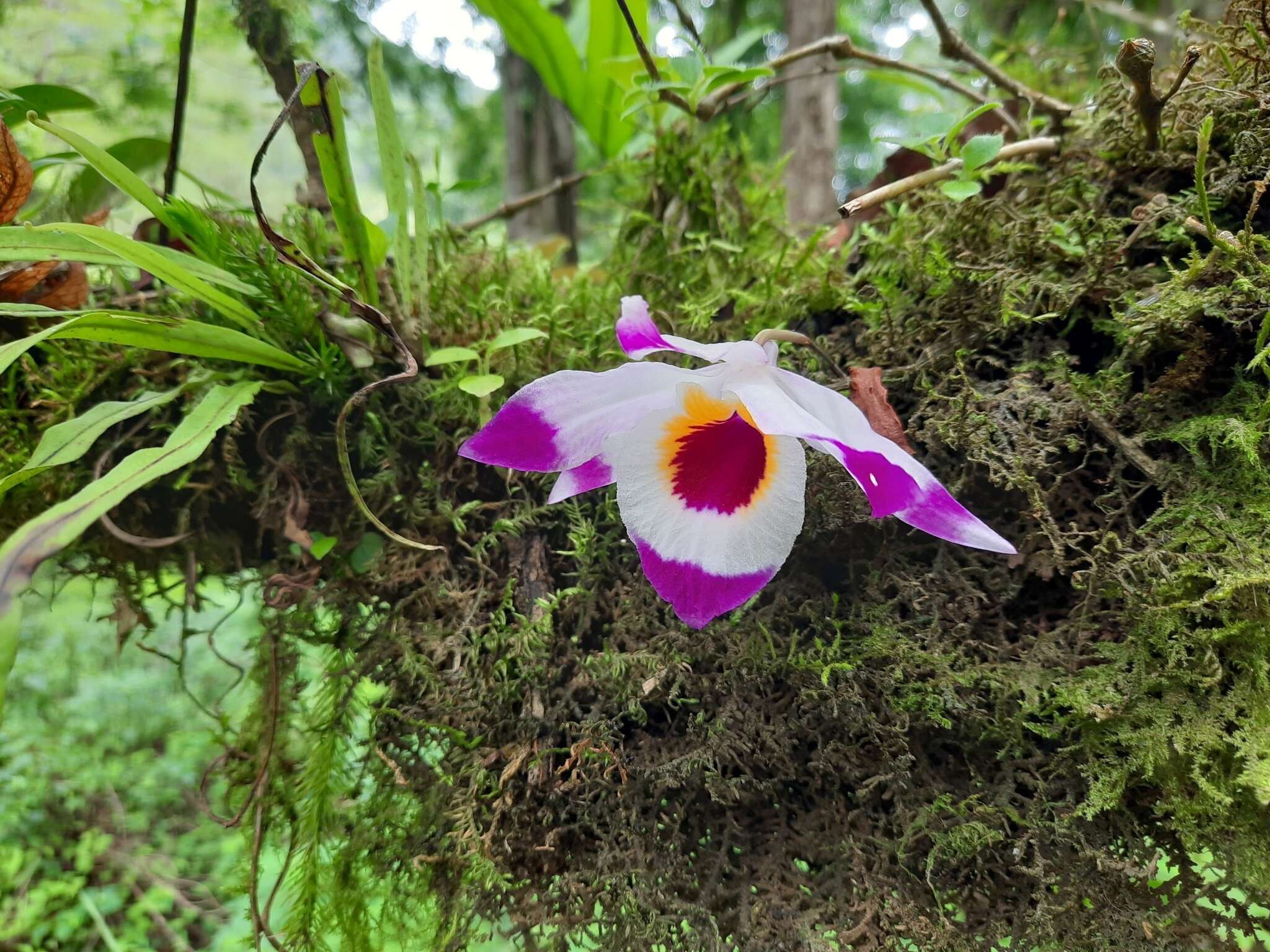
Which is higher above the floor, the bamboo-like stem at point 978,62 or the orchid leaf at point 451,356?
the bamboo-like stem at point 978,62

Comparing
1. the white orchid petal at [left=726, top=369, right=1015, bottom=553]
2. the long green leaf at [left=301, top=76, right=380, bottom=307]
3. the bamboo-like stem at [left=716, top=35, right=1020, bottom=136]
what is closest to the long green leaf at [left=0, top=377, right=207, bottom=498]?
the long green leaf at [left=301, top=76, right=380, bottom=307]

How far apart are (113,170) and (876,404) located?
39.9 inches

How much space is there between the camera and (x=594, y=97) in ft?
4.93

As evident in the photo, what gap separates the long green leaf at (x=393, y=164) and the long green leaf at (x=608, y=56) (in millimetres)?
533

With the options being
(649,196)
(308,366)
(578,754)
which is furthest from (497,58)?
(578,754)

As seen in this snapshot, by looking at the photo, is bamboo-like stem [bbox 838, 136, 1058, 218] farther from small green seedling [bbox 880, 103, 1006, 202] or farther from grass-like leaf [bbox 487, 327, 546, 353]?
grass-like leaf [bbox 487, 327, 546, 353]

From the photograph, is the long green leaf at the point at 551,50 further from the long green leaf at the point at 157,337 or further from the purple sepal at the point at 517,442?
the purple sepal at the point at 517,442

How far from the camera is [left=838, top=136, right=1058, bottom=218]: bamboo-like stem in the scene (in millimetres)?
796

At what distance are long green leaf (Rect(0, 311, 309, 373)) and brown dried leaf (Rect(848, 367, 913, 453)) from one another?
0.81 m

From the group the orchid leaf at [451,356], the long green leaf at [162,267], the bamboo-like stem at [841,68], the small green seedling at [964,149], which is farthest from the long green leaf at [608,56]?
the long green leaf at [162,267]

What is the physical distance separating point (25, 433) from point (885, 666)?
4.28ft

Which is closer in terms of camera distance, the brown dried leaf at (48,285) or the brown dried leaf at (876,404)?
the brown dried leaf at (876,404)

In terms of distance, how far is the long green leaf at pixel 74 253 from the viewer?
0.76 meters

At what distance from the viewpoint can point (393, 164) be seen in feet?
3.14
